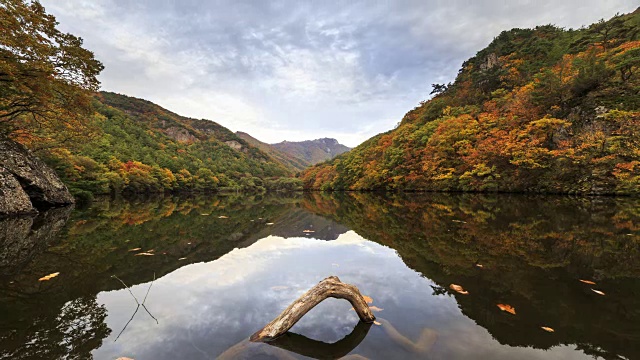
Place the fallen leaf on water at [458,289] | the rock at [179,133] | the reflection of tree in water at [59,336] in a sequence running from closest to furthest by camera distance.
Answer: the reflection of tree in water at [59,336] → the fallen leaf on water at [458,289] → the rock at [179,133]

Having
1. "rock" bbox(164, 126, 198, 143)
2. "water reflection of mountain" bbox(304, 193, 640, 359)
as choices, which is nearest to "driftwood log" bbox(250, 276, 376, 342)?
"water reflection of mountain" bbox(304, 193, 640, 359)

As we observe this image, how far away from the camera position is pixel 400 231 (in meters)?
10.2

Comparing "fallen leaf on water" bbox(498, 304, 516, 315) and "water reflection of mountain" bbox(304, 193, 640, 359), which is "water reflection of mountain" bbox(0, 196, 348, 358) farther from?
"fallen leaf on water" bbox(498, 304, 516, 315)

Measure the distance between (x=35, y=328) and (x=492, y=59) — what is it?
7309 centimetres

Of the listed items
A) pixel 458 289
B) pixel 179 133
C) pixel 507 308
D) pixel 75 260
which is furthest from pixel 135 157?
pixel 179 133

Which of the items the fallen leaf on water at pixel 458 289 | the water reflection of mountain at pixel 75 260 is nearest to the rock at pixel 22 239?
the water reflection of mountain at pixel 75 260

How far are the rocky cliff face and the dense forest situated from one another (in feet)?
122

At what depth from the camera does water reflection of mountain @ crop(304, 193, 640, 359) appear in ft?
10.6

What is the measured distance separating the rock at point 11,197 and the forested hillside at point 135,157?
4809 millimetres

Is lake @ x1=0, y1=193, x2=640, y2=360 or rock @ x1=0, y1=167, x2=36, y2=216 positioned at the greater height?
rock @ x1=0, y1=167, x2=36, y2=216

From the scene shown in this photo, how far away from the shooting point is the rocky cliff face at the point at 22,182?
13.0 m

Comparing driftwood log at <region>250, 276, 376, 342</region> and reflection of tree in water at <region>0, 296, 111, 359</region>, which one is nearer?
reflection of tree in water at <region>0, 296, 111, 359</region>

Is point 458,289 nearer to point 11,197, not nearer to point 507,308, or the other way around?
point 507,308

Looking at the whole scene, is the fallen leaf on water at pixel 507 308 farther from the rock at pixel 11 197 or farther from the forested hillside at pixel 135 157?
the forested hillside at pixel 135 157
